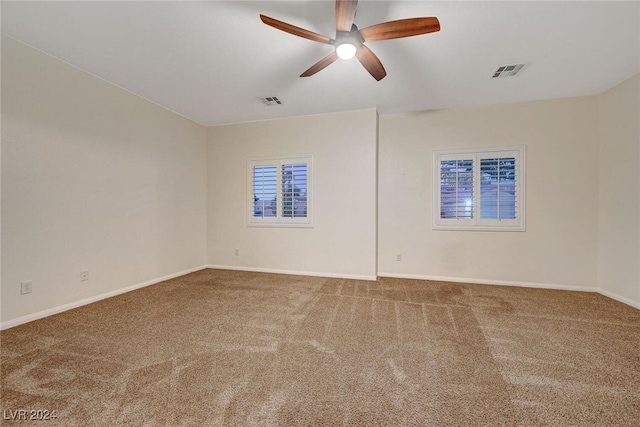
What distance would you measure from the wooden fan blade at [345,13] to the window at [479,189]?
2750 millimetres

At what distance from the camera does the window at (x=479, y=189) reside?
3662 millimetres

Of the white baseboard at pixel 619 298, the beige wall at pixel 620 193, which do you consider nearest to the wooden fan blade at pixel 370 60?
the beige wall at pixel 620 193

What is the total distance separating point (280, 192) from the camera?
445 centimetres

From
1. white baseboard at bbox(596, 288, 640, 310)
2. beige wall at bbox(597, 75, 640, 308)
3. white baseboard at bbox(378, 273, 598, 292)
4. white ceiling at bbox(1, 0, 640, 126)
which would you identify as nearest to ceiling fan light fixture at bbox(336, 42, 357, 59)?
white ceiling at bbox(1, 0, 640, 126)

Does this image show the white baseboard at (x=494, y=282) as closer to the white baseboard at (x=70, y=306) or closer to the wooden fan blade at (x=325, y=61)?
the wooden fan blade at (x=325, y=61)

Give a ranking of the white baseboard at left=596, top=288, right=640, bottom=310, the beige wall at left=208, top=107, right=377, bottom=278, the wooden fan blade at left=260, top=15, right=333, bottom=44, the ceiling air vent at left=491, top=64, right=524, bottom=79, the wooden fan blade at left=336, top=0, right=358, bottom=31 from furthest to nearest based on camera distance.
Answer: the beige wall at left=208, top=107, right=377, bottom=278
the white baseboard at left=596, top=288, right=640, bottom=310
the ceiling air vent at left=491, top=64, right=524, bottom=79
the wooden fan blade at left=260, top=15, right=333, bottom=44
the wooden fan blade at left=336, top=0, right=358, bottom=31

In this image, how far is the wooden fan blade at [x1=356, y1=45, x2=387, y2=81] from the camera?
81.4 inches

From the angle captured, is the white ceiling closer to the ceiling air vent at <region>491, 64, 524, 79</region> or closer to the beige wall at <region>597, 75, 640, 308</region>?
the ceiling air vent at <region>491, 64, 524, 79</region>

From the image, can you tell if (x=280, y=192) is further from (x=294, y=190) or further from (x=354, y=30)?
(x=354, y=30)

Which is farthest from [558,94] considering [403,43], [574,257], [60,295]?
[60,295]

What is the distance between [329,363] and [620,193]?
4.18 meters

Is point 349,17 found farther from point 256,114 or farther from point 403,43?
point 256,114

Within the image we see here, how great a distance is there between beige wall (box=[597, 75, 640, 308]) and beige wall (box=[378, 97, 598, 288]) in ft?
0.34

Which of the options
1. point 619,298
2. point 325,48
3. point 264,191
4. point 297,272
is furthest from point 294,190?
point 619,298
